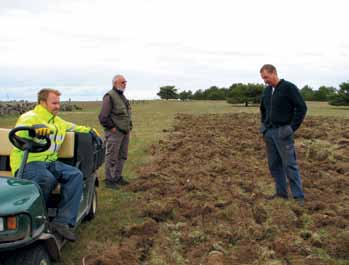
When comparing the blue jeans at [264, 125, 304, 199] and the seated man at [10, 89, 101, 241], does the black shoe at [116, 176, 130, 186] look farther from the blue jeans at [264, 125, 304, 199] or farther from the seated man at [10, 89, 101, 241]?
the seated man at [10, 89, 101, 241]

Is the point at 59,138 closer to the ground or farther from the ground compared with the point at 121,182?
farther from the ground

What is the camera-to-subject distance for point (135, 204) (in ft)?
23.7

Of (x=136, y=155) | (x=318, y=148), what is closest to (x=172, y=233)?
(x=136, y=155)

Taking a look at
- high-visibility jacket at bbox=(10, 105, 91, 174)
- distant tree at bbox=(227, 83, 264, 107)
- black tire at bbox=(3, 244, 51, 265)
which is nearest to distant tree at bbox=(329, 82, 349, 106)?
distant tree at bbox=(227, 83, 264, 107)

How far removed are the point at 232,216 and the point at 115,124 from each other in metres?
2.88

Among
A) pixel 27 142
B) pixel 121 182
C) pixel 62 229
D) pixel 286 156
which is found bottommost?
pixel 121 182

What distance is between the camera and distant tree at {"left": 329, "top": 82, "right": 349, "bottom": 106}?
39938 mm

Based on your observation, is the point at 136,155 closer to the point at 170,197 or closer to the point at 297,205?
the point at 170,197

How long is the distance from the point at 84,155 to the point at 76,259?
1188 mm

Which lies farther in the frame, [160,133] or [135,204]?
[160,133]

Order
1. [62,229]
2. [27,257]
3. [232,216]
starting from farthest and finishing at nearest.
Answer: [232,216]
[62,229]
[27,257]

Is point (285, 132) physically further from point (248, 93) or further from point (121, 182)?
point (248, 93)

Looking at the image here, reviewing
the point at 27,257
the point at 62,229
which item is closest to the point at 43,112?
the point at 62,229

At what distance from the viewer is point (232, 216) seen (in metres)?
6.33
